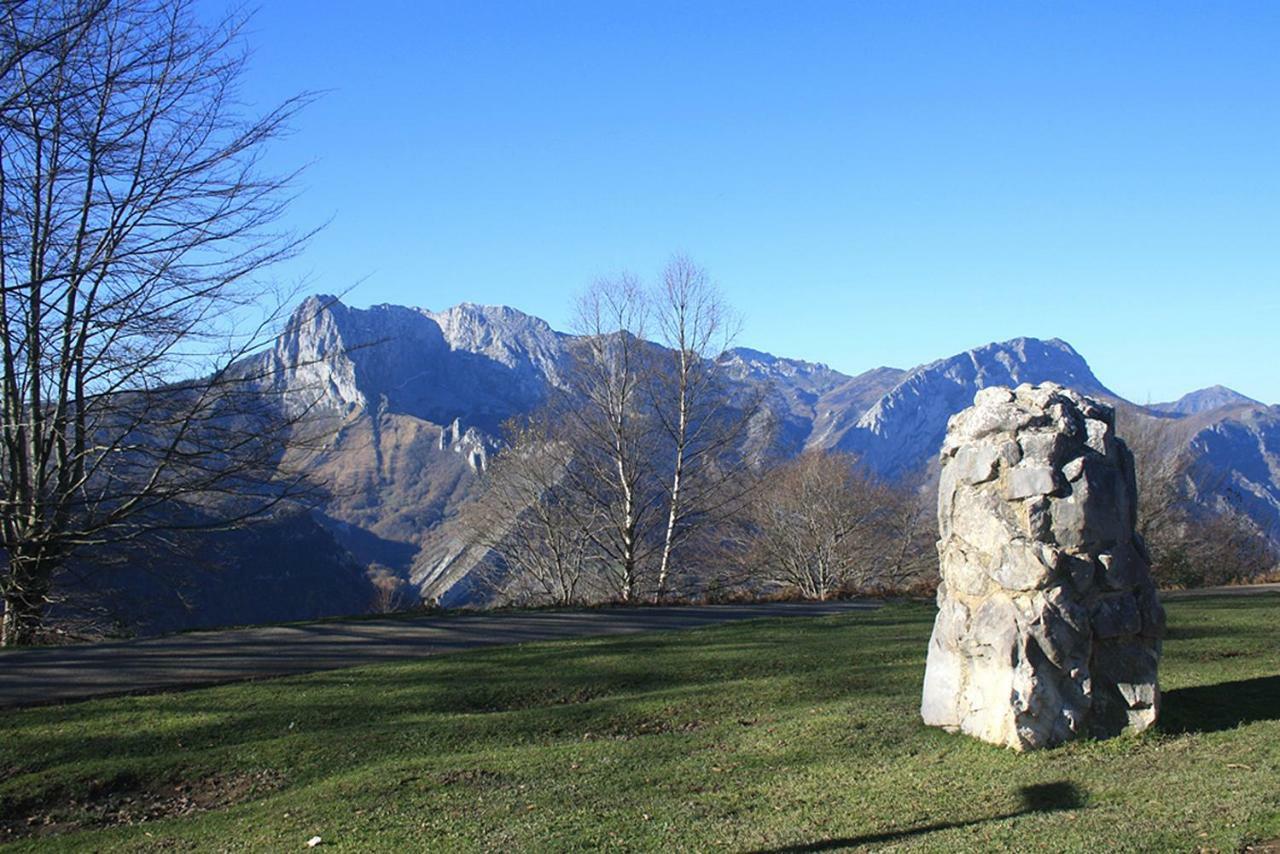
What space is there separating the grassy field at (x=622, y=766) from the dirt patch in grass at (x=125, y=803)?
1.0 inches

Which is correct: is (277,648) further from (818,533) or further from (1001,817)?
(818,533)

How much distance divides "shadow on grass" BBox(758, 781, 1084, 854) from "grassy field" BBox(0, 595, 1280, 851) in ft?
0.09

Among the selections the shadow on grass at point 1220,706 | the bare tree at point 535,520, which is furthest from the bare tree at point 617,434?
the shadow on grass at point 1220,706

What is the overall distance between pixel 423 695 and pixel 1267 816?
902cm

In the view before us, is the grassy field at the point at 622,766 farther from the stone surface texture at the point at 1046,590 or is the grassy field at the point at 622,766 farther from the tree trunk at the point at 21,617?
the tree trunk at the point at 21,617

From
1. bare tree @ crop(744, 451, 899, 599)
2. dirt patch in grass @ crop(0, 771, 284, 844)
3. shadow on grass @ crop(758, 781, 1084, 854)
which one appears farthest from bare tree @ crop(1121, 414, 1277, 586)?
dirt patch in grass @ crop(0, 771, 284, 844)

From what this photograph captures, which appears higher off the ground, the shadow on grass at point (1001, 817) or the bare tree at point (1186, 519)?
the bare tree at point (1186, 519)

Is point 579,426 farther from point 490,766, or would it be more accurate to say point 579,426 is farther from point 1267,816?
point 1267,816

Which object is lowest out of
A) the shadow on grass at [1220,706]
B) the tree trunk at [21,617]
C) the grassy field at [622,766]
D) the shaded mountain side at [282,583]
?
the shaded mountain side at [282,583]

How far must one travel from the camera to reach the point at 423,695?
12.5m

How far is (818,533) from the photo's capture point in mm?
45375

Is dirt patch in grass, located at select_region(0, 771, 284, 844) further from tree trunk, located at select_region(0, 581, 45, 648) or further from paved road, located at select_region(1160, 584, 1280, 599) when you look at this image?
paved road, located at select_region(1160, 584, 1280, 599)

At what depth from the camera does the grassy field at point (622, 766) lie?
734 centimetres

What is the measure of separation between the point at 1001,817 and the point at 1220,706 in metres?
4.48
